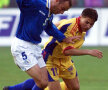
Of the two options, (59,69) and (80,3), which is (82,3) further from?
(59,69)

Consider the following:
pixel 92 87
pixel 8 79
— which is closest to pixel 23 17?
pixel 92 87

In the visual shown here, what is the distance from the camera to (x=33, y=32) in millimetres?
7875

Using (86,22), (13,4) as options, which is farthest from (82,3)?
(86,22)

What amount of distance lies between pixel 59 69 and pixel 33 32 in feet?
3.46

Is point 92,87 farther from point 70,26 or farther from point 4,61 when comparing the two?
point 4,61

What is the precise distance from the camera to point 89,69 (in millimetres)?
13281

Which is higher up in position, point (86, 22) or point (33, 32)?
point (33, 32)

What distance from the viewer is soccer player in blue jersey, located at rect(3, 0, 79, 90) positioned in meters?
7.75

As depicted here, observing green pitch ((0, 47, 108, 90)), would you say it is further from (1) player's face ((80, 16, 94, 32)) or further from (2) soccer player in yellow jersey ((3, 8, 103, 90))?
(1) player's face ((80, 16, 94, 32))

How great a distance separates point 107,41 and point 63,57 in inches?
369

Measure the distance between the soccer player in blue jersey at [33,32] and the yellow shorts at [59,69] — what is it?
0.41 metres

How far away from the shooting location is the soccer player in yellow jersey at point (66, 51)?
8.28 meters

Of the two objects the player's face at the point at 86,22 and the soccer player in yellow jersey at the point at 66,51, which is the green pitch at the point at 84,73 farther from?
the player's face at the point at 86,22

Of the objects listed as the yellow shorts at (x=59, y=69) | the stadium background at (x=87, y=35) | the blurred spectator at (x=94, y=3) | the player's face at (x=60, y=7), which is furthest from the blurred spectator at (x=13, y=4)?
the player's face at (x=60, y=7)
